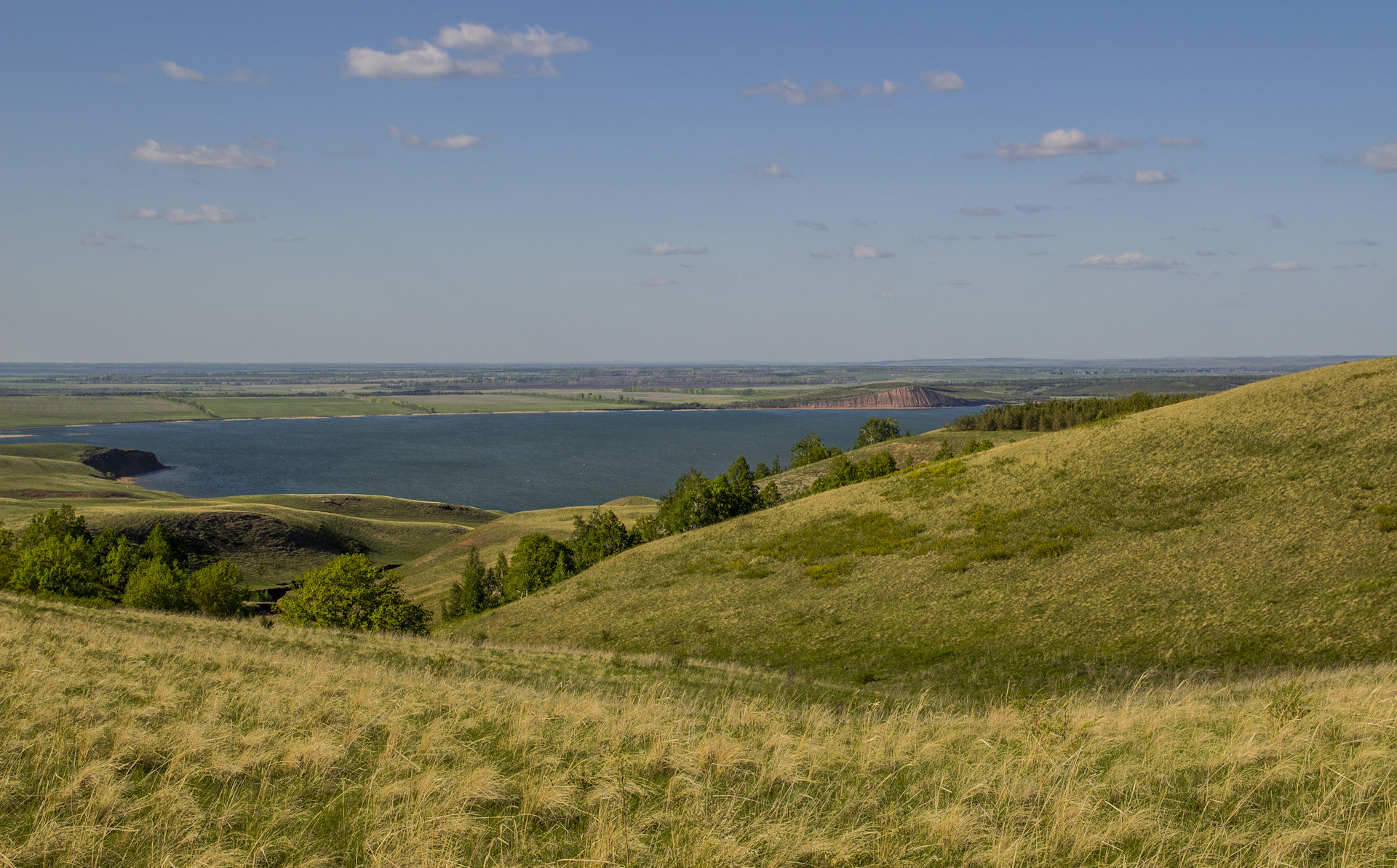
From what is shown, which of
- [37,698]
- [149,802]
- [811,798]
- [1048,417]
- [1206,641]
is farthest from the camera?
[1048,417]

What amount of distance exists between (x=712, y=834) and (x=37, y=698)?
30.0 ft

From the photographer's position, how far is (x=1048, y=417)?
5502 inches

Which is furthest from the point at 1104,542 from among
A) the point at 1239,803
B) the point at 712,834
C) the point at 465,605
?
the point at 465,605

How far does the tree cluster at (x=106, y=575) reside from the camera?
197 ft

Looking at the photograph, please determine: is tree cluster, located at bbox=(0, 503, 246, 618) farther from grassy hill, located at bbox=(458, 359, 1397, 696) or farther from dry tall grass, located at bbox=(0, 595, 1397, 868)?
dry tall grass, located at bbox=(0, 595, 1397, 868)

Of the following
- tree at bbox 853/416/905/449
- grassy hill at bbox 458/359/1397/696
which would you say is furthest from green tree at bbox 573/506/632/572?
tree at bbox 853/416/905/449

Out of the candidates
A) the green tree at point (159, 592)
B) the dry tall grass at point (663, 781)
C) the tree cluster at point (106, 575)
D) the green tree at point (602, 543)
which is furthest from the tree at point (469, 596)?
the dry tall grass at point (663, 781)

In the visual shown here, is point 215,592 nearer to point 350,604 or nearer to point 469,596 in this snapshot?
point 350,604

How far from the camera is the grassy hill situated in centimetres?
2617

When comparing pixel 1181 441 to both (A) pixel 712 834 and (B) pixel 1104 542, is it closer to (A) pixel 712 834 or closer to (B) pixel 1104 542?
(B) pixel 1104 542

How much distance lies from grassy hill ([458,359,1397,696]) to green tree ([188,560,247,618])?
26.6 m

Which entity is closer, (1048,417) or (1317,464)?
(1317,464)

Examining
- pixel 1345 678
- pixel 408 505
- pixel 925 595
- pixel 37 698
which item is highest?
pixel 37 698

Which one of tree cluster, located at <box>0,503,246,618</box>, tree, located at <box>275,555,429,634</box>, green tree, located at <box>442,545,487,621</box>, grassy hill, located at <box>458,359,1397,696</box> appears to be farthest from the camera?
green tree, located at <box>442,545,487,621</box>
